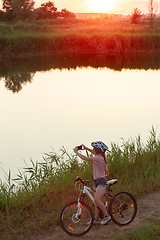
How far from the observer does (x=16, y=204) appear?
503cm

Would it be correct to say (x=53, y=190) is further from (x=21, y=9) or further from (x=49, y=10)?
(x=49, y=10)

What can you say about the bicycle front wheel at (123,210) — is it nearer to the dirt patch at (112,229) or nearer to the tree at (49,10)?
the dirt patch at (112,229)

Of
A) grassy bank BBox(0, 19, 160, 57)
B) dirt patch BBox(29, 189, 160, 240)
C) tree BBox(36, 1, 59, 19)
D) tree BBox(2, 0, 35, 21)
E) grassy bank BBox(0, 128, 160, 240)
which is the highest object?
tree BBox(36, 1, 59, 19)

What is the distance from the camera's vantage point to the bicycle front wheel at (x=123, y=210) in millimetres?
4422

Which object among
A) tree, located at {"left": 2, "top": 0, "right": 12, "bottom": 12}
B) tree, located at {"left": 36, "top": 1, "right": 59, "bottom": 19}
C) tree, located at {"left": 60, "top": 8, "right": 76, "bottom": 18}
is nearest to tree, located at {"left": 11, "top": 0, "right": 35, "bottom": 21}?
tree, located at {"left": 2, "top": 0, "right": 12, "bottom": 12}

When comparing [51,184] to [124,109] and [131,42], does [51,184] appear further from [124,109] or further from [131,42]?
[131,42]

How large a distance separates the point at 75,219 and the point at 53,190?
1.29 m

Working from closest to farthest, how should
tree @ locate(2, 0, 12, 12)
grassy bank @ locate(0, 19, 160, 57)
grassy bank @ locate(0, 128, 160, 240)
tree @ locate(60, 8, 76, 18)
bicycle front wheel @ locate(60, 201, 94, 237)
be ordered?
bicycle front wheel @ locate(60, 201, 94, 237) → grassy bank @ locate(0, 128, 160, 240) → grassy bank @ locate(0, 19, 160, 57) → tree @ locate(2, 0, 12, 12) → tree @ locate(60, 8, 76, 18)

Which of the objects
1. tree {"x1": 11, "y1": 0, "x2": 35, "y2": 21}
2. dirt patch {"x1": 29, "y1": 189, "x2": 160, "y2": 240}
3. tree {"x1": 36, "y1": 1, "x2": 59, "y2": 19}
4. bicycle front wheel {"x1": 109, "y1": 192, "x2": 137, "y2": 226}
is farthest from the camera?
tree {"x1": 36, "y1": 1, "x2": 59, "y2": 19}

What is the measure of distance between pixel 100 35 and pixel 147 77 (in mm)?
12003


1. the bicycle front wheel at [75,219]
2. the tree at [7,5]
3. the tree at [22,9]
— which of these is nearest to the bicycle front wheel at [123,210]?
the bicycle front wheel at [75,219]

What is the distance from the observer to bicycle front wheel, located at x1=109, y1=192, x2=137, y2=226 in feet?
14.5

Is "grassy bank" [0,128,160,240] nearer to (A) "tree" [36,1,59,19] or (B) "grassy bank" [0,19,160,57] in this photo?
(B) "grassy bank" [0,19,160,57]

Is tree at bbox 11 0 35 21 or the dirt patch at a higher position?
tree at bbox 11 0 35 21
